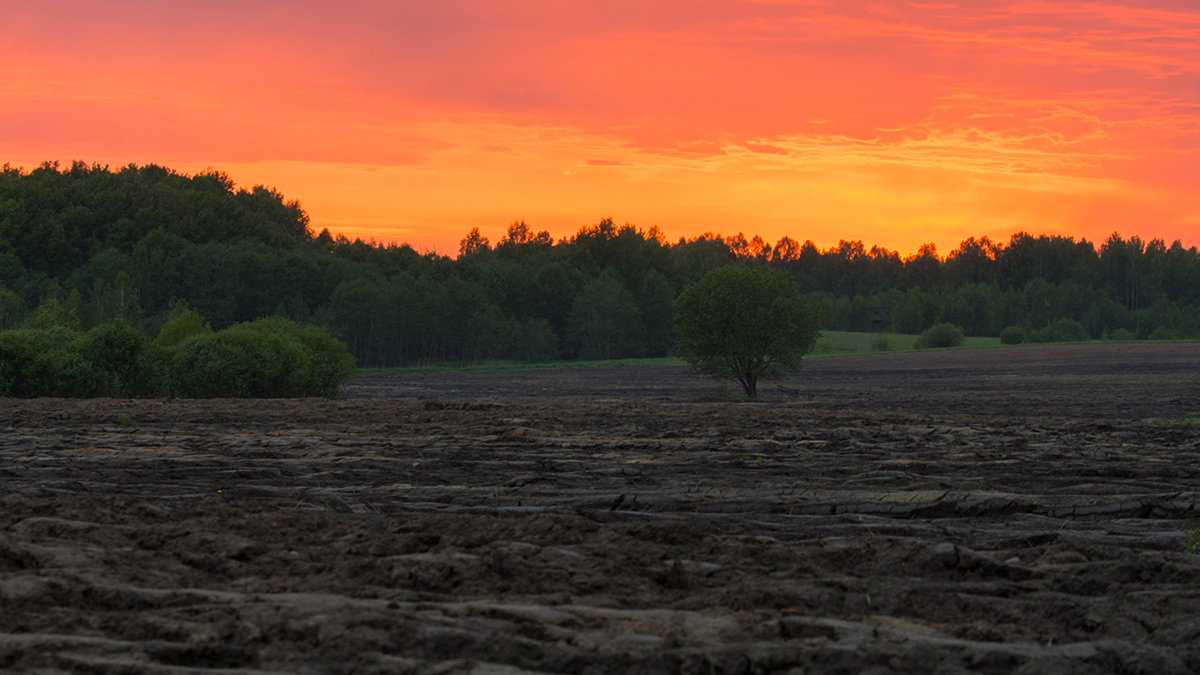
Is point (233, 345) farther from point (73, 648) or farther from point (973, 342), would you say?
point (973, 342)

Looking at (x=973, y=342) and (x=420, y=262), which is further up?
(x=420, y=262)

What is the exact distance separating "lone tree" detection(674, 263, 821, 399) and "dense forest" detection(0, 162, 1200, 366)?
42.7 meters

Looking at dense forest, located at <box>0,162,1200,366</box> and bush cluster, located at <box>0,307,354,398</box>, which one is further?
dense forest, located at <box>0,162,1200,366</box>

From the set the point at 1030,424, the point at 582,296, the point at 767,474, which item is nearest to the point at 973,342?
the point at 582,296

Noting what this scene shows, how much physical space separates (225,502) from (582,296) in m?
103

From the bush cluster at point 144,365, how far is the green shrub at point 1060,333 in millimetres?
103897

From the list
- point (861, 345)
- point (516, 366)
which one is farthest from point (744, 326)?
point (861, 345)

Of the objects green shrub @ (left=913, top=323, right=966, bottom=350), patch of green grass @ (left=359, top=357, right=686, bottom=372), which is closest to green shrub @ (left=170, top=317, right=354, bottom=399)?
patch of green grass @ (left=359, top=357, right=686, bottom=372)

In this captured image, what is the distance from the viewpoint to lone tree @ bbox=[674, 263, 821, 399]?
121 ft

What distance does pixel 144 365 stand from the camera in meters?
29.4

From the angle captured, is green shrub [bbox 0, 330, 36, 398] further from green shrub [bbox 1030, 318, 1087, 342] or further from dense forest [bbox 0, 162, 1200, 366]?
green shrub [bbox 1030, 318, 1087, 342]

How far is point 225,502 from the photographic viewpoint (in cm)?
988

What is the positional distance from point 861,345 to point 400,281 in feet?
180

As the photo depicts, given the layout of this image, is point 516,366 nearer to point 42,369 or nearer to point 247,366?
point 247,366
